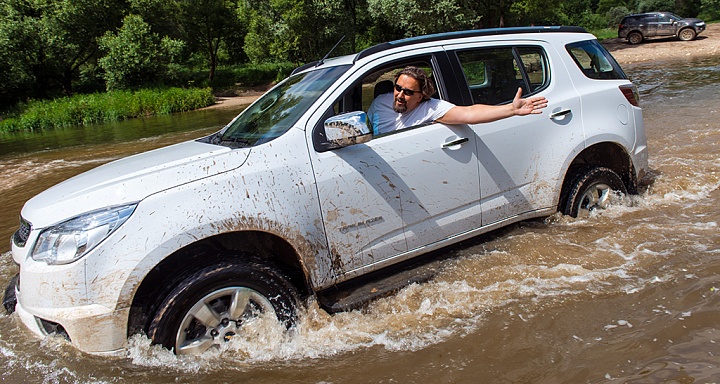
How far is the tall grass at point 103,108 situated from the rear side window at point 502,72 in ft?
87.0

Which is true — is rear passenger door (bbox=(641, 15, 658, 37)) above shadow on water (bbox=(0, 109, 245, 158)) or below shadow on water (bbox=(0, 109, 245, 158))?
above

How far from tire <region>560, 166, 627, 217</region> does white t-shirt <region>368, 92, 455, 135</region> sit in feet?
4.95

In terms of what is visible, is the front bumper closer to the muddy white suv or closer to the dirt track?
the muddy white suv

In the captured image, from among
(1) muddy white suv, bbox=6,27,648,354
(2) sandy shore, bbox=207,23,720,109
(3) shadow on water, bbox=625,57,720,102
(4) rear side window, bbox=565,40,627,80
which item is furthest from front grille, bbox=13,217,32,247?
(2) sandy shore, bbox=207,23,720,109

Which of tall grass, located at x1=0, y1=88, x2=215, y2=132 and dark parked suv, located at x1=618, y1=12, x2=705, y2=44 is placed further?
dark parked suv, located at x1=618, y1=12, x2=705, y2=44

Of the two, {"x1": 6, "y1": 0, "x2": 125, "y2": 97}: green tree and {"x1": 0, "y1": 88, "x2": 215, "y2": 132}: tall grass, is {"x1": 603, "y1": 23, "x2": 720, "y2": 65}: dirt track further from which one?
{"x1": 6, "y1": 0, "x2": 125, "y2": 97}: green tree

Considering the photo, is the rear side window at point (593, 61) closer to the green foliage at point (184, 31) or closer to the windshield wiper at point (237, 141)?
the windshield wiper at point (237, 141)

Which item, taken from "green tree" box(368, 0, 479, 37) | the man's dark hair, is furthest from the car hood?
"green tree" box(368, 0, 479, 37)

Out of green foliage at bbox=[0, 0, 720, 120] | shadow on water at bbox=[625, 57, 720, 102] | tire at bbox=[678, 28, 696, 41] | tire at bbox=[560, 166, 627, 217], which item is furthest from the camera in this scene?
green foliage at bbox=[0, 0, 720, 120]

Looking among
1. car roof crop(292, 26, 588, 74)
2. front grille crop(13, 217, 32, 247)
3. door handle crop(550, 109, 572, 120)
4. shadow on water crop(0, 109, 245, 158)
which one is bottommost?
shadow on water crop(0, 109, 245, 158)

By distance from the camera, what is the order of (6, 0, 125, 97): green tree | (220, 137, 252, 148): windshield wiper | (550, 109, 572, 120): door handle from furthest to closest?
(6, 0, 125, 97): green tree, (550, 109, 572, 120): door handle, (220, 137, 252, 148): windshield wiper

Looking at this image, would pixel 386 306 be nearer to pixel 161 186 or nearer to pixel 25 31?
pixel 161 186

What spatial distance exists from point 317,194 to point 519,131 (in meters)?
1.85

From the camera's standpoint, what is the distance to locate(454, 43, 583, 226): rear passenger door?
4279 mm
